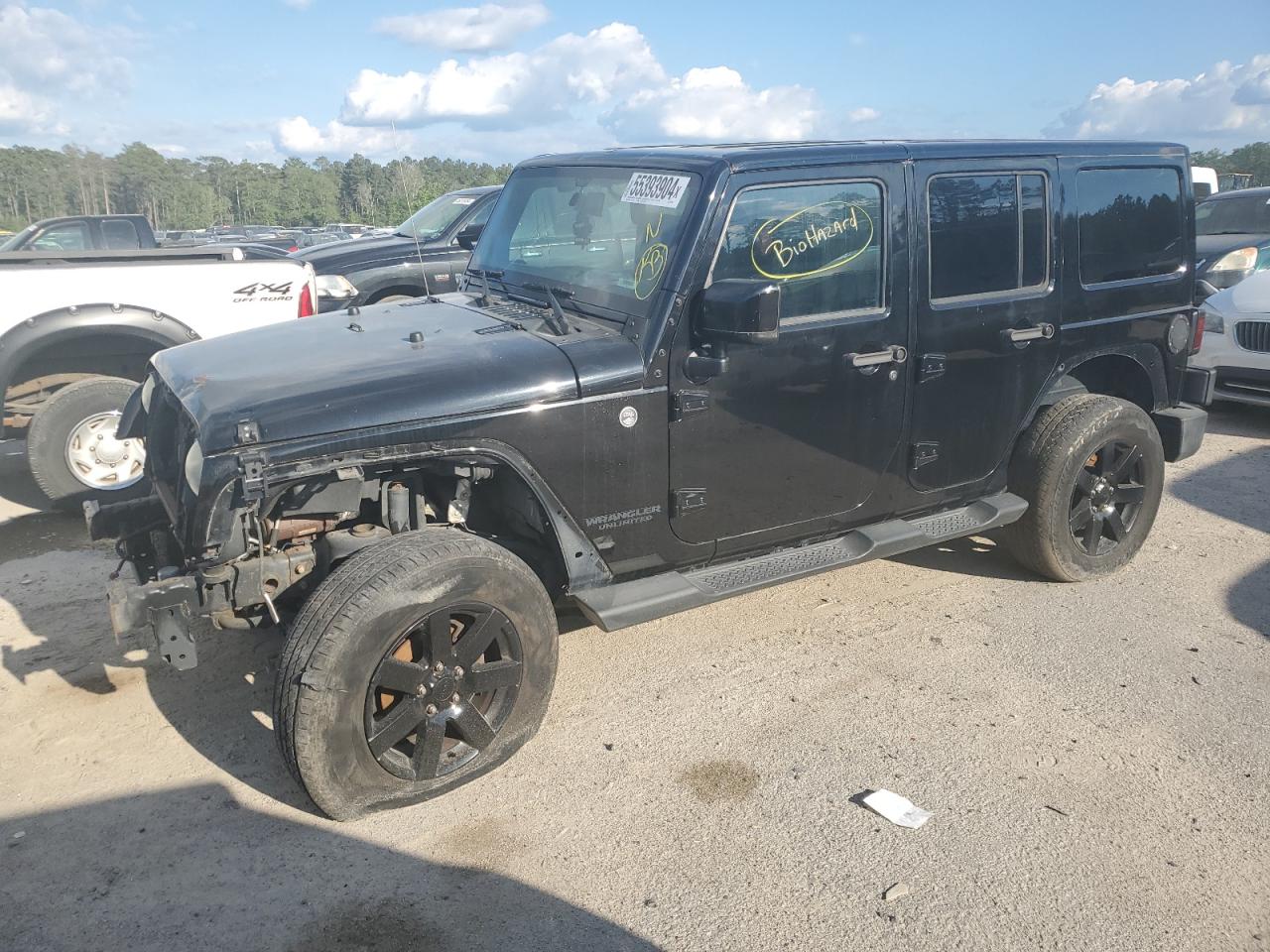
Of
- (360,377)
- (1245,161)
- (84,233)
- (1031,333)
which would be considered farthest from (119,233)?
(1245,161)

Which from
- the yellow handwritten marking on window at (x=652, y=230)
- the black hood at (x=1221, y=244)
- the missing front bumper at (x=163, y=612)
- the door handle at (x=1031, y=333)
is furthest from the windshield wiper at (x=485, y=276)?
the black hood at (x=1221, y=244)

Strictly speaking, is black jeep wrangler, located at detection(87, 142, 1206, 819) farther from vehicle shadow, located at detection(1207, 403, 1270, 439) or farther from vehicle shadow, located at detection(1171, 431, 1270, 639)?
vehicle shadow, located at detection(1207, 403, 1270, 439)

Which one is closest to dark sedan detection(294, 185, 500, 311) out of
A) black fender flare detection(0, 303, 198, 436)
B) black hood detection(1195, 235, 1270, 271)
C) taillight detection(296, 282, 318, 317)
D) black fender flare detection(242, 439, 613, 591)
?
taillight detection(296, 282, 318, 317)

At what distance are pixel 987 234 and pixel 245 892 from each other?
12.1ft

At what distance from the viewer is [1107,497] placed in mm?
4727

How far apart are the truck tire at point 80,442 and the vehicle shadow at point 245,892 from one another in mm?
A: 2841

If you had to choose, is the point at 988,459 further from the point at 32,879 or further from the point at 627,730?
the point at 32,879

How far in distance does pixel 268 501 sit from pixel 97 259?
13.6 ft

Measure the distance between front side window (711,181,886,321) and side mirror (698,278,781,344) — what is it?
0.21 m

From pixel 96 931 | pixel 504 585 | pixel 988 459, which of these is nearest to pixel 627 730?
pixel 504 585

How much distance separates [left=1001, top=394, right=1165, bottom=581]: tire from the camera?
443 centimetres

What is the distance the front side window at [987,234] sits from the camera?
13.0 ft

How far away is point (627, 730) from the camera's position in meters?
3.58

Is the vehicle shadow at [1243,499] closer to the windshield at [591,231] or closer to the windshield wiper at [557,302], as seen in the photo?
the windshield at [591,231]
